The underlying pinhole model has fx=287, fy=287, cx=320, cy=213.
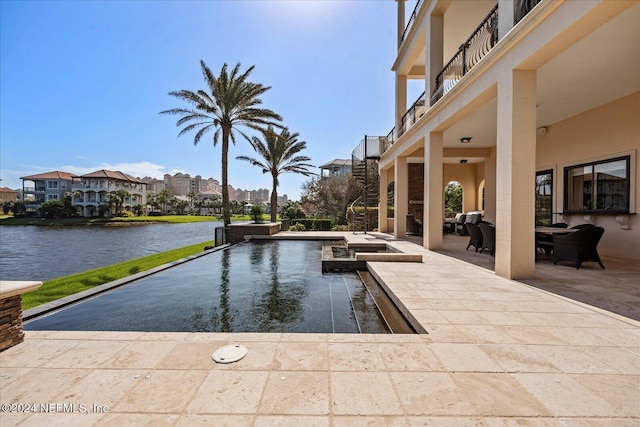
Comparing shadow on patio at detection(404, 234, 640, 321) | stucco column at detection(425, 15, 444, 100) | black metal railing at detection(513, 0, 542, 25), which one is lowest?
shadow on patio at detection(404, 234, 640, 321)

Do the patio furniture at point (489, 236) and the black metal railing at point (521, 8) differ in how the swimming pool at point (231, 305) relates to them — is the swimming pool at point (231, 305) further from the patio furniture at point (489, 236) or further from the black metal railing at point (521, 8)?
the black metal railing at point (521, 8)

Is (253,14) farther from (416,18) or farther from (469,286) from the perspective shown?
(469,286)

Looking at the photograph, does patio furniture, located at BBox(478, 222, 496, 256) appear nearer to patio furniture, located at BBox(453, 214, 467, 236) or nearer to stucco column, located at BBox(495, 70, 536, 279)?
stucco column, located at BBox(495, 70, 536, 279)

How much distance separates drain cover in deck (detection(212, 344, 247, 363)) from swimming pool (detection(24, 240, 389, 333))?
0.82 meters

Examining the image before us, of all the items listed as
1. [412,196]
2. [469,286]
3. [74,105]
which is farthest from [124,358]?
[74,105]

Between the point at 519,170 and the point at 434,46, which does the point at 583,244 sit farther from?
the point at 434,46

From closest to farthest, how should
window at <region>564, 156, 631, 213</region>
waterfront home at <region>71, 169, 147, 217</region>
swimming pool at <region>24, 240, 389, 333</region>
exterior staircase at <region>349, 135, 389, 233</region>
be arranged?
1. swimming pool at <region>24, 240, 389, 333</region>
2. window at <region>564, 156, 631, 213</region>
3. exterior staircase at <region>349, 135, 389, 233</region>
4. waterfront home at <region>71, 169, 147, 217</region>

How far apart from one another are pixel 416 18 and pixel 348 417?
38.1 ft

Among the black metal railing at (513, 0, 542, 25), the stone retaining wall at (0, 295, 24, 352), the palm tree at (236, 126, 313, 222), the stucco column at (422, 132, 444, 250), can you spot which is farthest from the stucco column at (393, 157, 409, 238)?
the stone retaining wall at (0, 295, 24, 352)

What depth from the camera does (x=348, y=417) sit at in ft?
Answer: 5.45

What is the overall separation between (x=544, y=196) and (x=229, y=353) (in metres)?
11.2

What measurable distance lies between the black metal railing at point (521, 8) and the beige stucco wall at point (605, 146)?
14.0ft

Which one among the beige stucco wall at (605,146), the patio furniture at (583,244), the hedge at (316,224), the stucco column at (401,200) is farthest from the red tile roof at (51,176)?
the patio furniture at (583,244)

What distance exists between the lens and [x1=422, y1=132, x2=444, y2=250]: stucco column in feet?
27.6
